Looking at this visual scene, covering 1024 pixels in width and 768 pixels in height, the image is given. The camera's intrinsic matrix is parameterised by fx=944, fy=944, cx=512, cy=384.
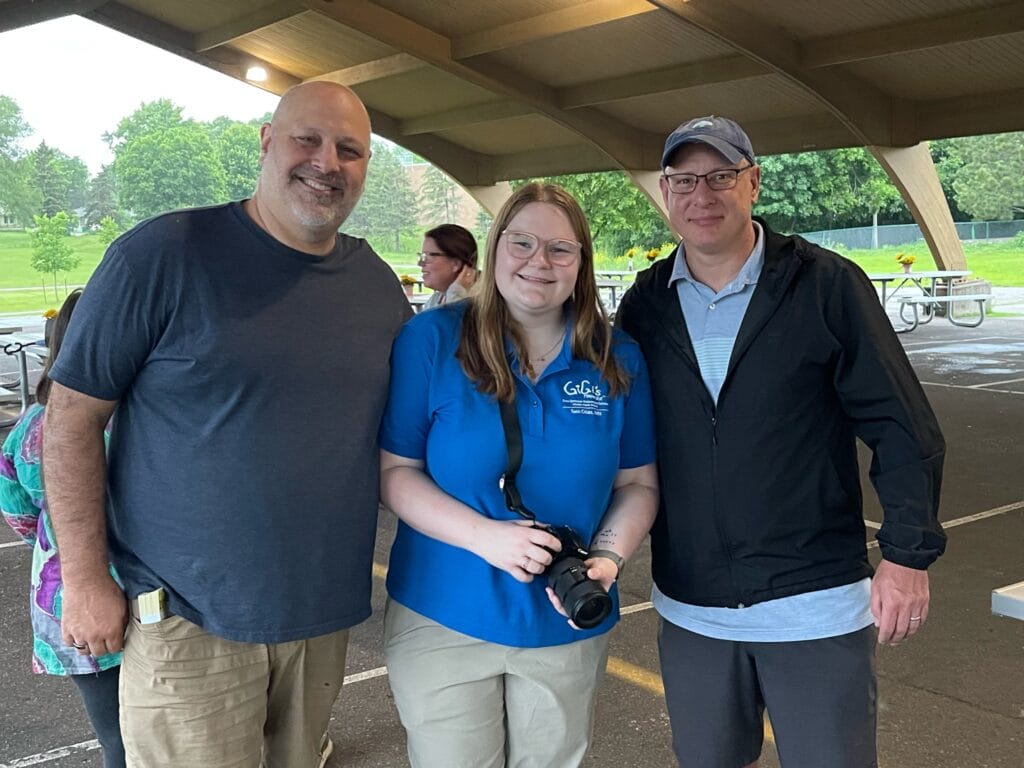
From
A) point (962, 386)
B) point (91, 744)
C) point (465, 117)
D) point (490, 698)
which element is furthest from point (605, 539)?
point (465, 117)

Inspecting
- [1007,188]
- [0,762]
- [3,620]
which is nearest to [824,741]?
[0,762]

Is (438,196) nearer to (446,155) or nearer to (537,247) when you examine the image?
(446,155)

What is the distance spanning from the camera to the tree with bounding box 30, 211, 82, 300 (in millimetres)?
18234

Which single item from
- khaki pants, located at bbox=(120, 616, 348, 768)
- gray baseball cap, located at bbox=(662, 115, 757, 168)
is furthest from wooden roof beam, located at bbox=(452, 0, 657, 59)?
khaki pants, located at bbox=(120, 616, 348, 768)

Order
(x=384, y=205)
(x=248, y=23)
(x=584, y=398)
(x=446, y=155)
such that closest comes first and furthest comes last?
(x=584, y=398)
(x=248, y=23)
(x=446, y=155)
(x=384, y=205)

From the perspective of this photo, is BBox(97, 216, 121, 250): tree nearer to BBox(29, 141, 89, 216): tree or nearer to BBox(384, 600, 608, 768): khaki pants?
BBox(29, 141, 89, 216): tree

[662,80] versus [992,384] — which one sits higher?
[662,80]

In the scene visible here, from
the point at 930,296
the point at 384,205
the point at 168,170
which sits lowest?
the point at 930,296

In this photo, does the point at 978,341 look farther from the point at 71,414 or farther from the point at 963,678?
the point at 71,414

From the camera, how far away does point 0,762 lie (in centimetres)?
313

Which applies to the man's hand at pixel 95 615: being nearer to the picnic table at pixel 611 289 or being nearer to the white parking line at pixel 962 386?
the white parking line at pixel 962 386

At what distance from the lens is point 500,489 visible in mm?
1919

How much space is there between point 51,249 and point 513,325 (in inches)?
737

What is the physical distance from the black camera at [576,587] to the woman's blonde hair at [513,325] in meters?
0.34
